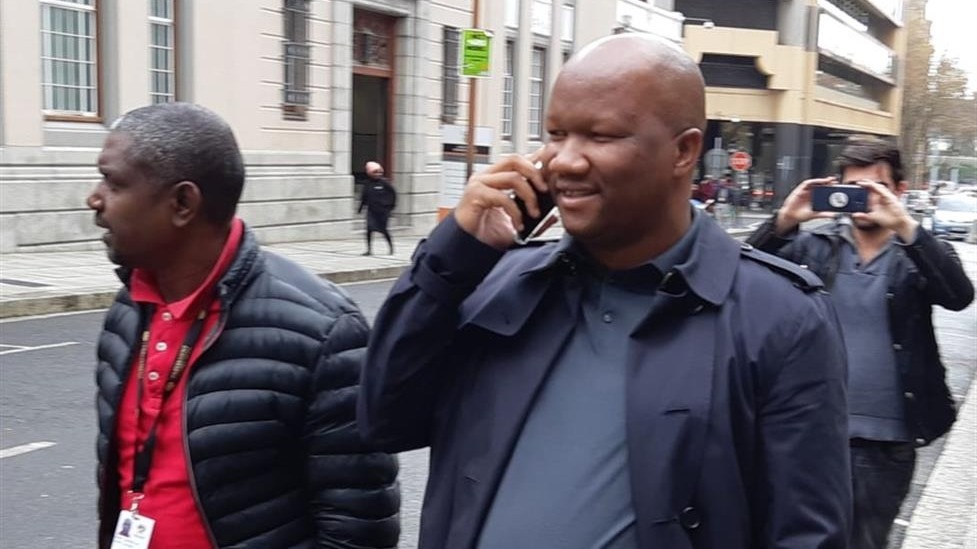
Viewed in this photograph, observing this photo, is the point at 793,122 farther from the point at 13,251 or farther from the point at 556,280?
the point at 556,280

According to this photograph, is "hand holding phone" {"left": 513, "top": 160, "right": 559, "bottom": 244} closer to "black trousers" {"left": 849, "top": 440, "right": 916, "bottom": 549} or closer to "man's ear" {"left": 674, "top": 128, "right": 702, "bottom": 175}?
"man's ear" {"left": 674, "top": 128, "right": 702, "bottom": 175}

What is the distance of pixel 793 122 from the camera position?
5141cm

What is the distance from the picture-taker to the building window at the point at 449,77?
24688mm

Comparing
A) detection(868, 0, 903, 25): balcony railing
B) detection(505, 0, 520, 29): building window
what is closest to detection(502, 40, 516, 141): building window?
detection(505, 0, 520, 29): building window

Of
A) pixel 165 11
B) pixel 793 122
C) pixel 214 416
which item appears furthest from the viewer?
pixel 793 122

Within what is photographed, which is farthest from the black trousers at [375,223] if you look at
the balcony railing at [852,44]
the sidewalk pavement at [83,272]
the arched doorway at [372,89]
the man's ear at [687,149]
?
the balcony railing at [852,44]

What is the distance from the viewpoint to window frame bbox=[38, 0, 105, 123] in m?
15.3

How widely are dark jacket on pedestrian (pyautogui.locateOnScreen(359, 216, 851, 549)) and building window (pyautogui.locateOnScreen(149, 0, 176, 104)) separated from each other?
1602 centimetres

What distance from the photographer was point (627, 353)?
1.73 m

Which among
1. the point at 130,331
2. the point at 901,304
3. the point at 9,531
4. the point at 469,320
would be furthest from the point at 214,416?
the point at 9,531

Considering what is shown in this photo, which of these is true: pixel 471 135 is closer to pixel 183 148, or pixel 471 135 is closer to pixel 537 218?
pixel 183 148

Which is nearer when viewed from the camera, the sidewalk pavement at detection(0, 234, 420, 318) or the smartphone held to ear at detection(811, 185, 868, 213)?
the smartphone held to ear at detection(811, 185, 868, 213)

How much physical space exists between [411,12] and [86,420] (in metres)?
17.1

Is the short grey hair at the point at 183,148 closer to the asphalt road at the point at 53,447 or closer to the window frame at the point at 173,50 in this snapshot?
the asphalt road at the point at 53,447
